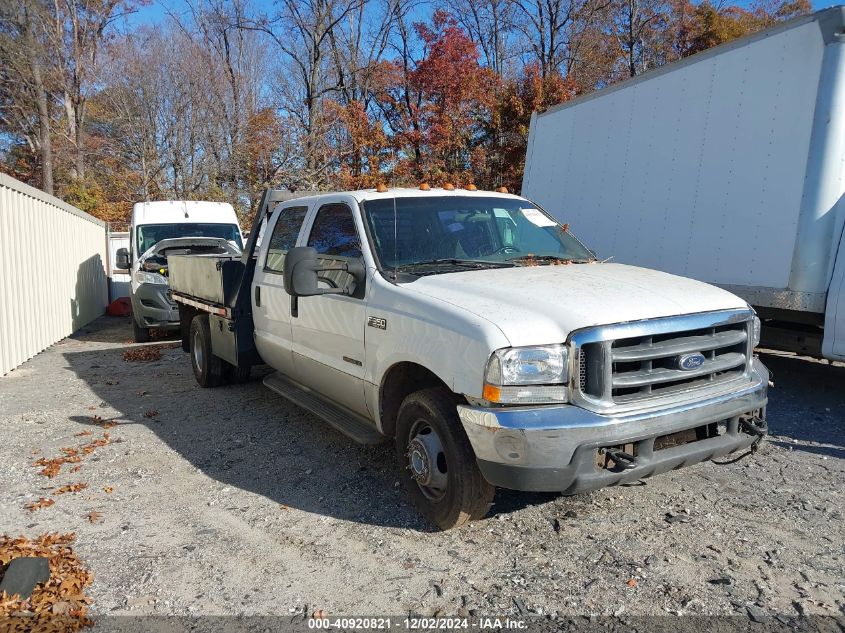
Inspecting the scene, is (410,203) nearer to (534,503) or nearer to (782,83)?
(534,503)

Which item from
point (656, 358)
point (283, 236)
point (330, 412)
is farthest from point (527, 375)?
point (283, 236)

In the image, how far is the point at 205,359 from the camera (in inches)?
279

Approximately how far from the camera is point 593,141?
8.20 meters

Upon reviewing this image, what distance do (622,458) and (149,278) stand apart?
9.68 m

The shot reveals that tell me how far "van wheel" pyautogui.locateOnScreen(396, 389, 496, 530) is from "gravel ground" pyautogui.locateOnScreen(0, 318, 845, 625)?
20 centimetres

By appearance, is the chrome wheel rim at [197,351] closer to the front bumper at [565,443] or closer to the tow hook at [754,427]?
the front bumper at [565,443]

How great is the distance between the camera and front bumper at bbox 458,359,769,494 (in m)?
3.02

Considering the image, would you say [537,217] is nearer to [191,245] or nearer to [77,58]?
[191,245]

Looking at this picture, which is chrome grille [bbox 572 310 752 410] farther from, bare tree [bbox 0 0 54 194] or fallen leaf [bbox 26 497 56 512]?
bare tree [bbox 0 0 54 194]

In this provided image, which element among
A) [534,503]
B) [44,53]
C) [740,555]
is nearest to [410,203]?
[534,503]

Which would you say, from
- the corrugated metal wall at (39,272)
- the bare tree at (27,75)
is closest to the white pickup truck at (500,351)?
the corrugated metal wall at (39,272)

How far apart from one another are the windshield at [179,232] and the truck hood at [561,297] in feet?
31.1

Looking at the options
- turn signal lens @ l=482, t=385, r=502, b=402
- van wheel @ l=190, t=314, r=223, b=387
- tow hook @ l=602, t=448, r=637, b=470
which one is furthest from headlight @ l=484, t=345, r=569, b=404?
van wheel @ l=190, t=314, r=223, b=387

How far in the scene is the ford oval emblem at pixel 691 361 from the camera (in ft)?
10.9
